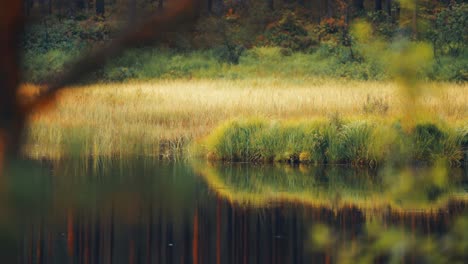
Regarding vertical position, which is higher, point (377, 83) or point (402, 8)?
point (377, 83)

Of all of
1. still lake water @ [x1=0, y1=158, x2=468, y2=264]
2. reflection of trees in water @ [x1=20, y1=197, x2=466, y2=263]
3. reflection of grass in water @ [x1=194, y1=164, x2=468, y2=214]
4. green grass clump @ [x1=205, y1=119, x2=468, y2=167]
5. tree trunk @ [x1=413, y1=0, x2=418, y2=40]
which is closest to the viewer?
tree trunk @ [x1=413, y1=0, x2=418, y2=40]

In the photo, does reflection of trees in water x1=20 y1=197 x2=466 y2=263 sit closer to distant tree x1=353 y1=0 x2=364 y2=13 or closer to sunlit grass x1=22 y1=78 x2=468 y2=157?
sunlit grass x1=22 y1=78 x2=468 y2=157

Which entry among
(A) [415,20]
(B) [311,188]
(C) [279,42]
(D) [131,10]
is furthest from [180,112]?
(C) [279,42]

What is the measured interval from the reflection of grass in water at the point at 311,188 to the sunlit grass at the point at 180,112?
1212mm

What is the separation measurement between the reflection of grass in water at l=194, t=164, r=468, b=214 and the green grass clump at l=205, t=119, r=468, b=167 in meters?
0.38

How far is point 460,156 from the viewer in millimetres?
12328

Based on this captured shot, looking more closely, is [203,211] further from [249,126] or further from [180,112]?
[180,112]

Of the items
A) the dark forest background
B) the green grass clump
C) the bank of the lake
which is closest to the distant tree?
the dark forest background

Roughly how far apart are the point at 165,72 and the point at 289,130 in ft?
45.3

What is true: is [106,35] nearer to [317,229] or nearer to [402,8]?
[402,8]

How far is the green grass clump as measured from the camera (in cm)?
1230

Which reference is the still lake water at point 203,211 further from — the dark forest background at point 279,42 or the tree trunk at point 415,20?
the tree trunk at point 415,20

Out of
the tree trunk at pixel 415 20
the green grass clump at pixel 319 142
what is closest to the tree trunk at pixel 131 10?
the tree trunk at pixel 415 20

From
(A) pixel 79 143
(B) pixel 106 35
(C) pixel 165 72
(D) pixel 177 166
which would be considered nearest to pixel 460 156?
(D) pixel 177 166
